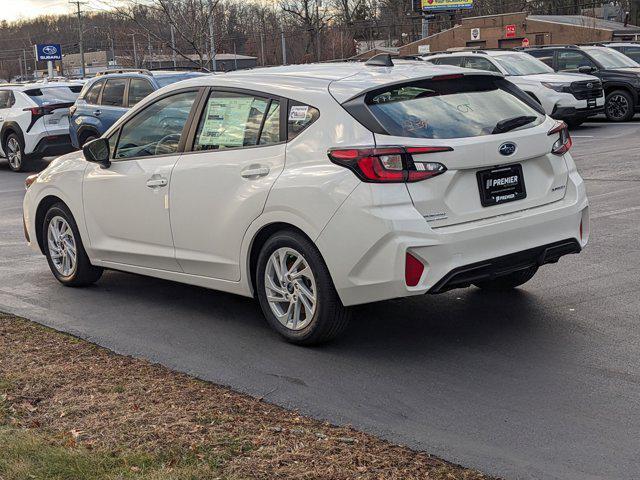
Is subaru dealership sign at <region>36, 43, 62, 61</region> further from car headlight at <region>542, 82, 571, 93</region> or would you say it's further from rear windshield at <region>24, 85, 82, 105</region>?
car headlight at <region>542, 82, 571, 93</region>

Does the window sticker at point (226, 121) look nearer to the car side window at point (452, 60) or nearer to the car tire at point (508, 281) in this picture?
the car tire at point (508, 281)

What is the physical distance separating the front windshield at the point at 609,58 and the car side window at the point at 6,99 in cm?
1415

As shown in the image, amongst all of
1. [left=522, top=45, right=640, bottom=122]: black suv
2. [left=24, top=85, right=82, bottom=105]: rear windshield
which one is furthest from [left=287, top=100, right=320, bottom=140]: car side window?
[left=522, top=45, right=640, bottom=122]: black suv

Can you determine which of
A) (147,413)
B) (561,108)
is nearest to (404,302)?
(147,413)

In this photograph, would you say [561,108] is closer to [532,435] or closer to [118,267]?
[118,267]

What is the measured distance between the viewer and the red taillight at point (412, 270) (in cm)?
518

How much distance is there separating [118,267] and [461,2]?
60.7 m

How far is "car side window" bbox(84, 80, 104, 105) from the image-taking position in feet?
60.1

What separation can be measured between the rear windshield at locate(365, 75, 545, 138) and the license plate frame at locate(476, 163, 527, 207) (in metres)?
0.24

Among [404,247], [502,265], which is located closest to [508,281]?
[502,265]

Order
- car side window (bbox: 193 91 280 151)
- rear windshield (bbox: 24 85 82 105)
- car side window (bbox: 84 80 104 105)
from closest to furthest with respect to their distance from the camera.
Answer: car side window (bbox: 193 91 280 151) → car side window (bbox: 84 80 104 105) → rear windshield (bbox: 24 85 82 105)

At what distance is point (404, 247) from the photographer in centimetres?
515

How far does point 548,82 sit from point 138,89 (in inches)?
371

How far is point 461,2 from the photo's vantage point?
6450 cm
